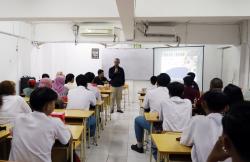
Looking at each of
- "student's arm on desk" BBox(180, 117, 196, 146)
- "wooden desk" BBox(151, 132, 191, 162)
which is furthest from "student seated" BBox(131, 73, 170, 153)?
"student's arm on desk" BBox(180, 117, 196, 146)

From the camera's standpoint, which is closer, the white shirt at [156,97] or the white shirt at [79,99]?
the white shirt at [156,97]

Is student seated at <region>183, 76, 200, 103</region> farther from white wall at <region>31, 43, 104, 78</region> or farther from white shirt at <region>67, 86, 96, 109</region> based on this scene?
white wall at <region>31, 43, 104, 78</region>

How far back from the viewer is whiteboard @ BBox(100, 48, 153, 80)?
9984mm

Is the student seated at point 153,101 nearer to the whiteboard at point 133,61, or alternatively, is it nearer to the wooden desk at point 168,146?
the wooden desk at point 168,146

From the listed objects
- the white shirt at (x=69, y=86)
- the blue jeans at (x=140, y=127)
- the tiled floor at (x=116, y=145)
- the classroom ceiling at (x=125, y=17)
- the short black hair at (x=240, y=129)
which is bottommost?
the tiled floor at (x=116, y=145)

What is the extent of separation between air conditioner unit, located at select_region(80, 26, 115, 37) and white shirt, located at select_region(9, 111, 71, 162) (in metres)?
6.09

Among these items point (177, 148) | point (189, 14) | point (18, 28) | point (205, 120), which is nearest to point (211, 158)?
point (205, 120)

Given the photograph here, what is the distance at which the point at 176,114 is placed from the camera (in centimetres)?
339

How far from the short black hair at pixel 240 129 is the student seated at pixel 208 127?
125 centimetres

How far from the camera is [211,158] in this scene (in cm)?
155

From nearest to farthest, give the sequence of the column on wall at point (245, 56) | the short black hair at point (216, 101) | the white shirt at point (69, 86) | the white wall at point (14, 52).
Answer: the short black hair at point (216, 101) → the white shirt at point (69, 86) → the column on wall at point (245, 56) → the white wall at point (14, 52)

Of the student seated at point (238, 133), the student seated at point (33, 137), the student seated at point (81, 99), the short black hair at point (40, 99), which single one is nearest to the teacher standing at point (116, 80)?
the student seated at point (81, 99)

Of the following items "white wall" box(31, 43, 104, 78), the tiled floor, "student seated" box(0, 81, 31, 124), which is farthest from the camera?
"white wall" box(31, 43, 104, 78)

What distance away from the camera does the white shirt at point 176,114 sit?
339 centimetres
